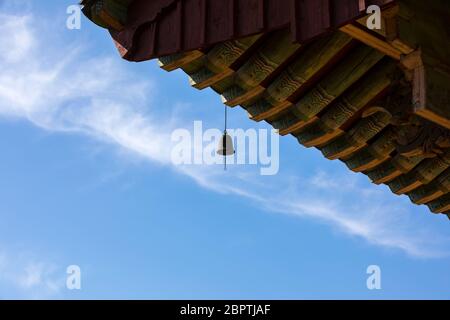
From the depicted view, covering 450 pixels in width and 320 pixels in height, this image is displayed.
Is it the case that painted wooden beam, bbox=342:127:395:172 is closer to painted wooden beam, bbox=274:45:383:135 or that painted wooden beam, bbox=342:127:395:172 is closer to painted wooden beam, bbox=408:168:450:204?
painted wooden beam, bbox=408:168:450:204

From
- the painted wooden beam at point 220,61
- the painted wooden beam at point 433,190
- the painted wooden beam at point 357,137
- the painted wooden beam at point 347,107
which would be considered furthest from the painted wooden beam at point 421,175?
the painted wooden beam at point 220,61

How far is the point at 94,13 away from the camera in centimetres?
738

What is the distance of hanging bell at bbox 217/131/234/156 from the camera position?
884 centimetres

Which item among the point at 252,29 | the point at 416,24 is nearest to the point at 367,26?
the point at 416,24

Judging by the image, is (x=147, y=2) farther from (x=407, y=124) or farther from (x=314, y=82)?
(x=407, y=124)

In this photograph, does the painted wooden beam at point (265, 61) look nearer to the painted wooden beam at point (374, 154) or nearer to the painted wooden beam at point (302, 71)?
the painted wooden beam at point (302, 71)

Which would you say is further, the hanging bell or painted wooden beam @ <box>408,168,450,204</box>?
painted wooden beam @ <box>408,168,450,204</box>

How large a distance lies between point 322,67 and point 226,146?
5.60ft

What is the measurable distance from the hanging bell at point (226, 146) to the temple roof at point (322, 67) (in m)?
0.65

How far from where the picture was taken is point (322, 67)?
25.2 feet

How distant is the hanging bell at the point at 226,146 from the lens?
8.84 m

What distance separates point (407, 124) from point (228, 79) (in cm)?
185

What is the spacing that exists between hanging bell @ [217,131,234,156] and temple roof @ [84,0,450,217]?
2.15 feet

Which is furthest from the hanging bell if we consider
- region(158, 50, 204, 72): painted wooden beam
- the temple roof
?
region(158, 50, 204, 72): painted wooden beam
